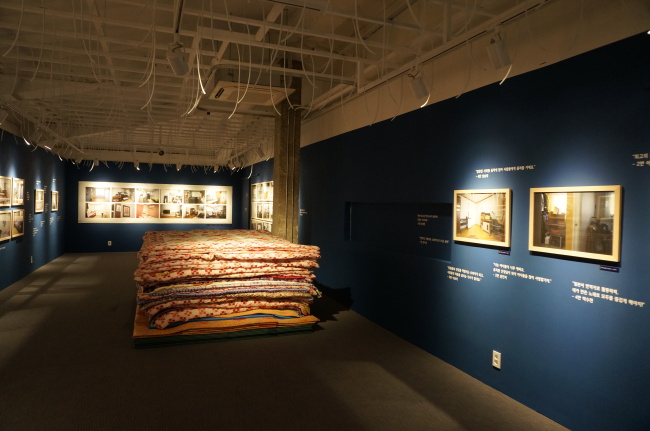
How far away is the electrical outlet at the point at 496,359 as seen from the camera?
3.61 metres

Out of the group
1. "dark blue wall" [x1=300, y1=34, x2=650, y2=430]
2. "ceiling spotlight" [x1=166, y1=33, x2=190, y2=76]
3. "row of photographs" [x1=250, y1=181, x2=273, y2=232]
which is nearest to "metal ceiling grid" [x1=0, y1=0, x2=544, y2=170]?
"ceiling spotlight" [x1=166, y1=33, x2=190, y2=76]

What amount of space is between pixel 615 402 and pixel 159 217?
519 inches

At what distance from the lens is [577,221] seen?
2939 millimetres

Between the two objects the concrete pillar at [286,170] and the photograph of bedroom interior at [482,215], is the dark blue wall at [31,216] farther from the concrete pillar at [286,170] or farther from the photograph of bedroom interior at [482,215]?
the photograph of bedroom interior at [482,215]

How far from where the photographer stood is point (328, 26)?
530 cm

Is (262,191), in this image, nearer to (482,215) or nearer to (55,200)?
(55,200)

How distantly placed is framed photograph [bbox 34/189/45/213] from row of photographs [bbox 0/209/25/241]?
1099 mm

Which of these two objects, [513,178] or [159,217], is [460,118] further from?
[159,217]

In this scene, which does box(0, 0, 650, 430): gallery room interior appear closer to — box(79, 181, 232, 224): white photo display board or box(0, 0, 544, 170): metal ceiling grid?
box(0, 0, 544, 170): metal ceiling grid

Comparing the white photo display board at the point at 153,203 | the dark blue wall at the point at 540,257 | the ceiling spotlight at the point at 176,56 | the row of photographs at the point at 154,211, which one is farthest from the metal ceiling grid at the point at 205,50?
the row of photographs at the point at 154,211

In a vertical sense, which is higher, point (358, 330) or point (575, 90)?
point (575, 90)

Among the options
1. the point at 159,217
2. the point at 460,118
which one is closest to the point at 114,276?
the point at 159,217

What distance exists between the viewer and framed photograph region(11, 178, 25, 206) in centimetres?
764

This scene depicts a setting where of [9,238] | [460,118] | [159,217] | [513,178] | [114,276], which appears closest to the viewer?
[513,178]
